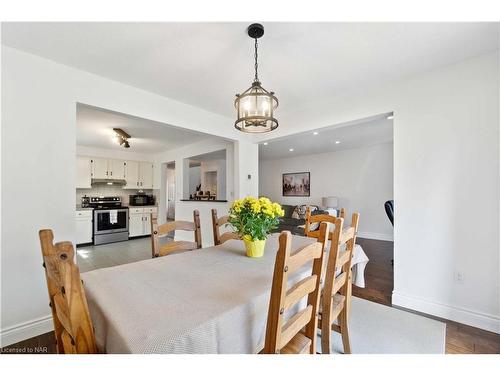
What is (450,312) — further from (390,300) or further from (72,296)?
(72,296)

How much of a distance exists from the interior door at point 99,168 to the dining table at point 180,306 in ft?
17.0

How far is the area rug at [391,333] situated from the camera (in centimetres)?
173

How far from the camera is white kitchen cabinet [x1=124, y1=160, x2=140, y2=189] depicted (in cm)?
607

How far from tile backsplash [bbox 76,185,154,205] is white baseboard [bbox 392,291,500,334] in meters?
6.09

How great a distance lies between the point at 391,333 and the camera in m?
1.92

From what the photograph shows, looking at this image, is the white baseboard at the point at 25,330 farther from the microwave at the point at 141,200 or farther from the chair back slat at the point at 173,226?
the microwave at the point at 141,200

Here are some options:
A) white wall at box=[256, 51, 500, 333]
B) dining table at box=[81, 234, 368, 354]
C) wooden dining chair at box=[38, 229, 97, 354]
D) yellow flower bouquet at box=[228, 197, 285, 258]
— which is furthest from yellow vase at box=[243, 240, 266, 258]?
white wall at box=[256, 51, 500, 333]

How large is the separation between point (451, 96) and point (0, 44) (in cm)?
395

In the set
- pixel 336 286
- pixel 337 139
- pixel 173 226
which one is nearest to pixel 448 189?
pixel 336 286

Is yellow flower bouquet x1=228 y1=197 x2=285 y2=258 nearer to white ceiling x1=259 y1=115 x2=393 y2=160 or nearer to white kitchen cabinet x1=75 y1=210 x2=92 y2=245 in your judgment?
white ceiling x1=259 y1=115 x2=393 y2=160

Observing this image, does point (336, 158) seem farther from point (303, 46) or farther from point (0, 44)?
point (0, 44)

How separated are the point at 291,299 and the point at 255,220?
702 mm
